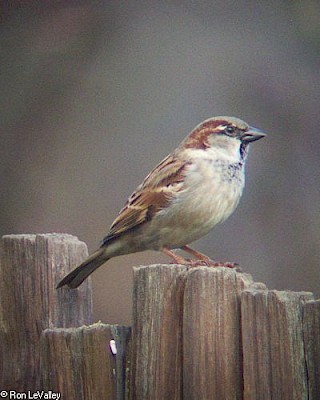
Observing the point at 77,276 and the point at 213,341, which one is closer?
the point at 213,341

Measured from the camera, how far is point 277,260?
338cm

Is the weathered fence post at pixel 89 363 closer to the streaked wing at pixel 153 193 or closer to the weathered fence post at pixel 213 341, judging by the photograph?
the weathered fence post at pixel 213 341

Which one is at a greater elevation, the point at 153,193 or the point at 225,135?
the point at 225,135

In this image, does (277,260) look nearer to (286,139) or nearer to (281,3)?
(286,139)

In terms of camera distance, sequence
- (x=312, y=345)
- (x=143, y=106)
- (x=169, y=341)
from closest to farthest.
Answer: (x=312, y=345) → (x=169, y=341) → (x=143, y=106)

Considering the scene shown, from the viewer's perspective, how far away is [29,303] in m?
1.93

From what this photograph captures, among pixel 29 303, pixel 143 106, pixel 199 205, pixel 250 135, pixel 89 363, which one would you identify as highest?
pixel 143 106

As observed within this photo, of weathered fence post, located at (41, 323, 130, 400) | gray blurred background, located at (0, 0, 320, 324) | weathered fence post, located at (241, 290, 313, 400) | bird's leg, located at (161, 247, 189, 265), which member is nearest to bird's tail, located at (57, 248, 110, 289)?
weathered fence post, located at (41, 323, 130, 400)

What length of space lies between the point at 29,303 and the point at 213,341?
448 millimetres

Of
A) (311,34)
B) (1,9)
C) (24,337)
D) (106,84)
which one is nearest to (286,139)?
(311,34)

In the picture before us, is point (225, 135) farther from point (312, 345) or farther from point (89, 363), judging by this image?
point (312, 345)

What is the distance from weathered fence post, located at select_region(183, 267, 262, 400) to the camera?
5.32 feet

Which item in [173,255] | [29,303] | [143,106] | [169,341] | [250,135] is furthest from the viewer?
[143,106]

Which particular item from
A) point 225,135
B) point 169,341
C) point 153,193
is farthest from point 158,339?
point 225,135
